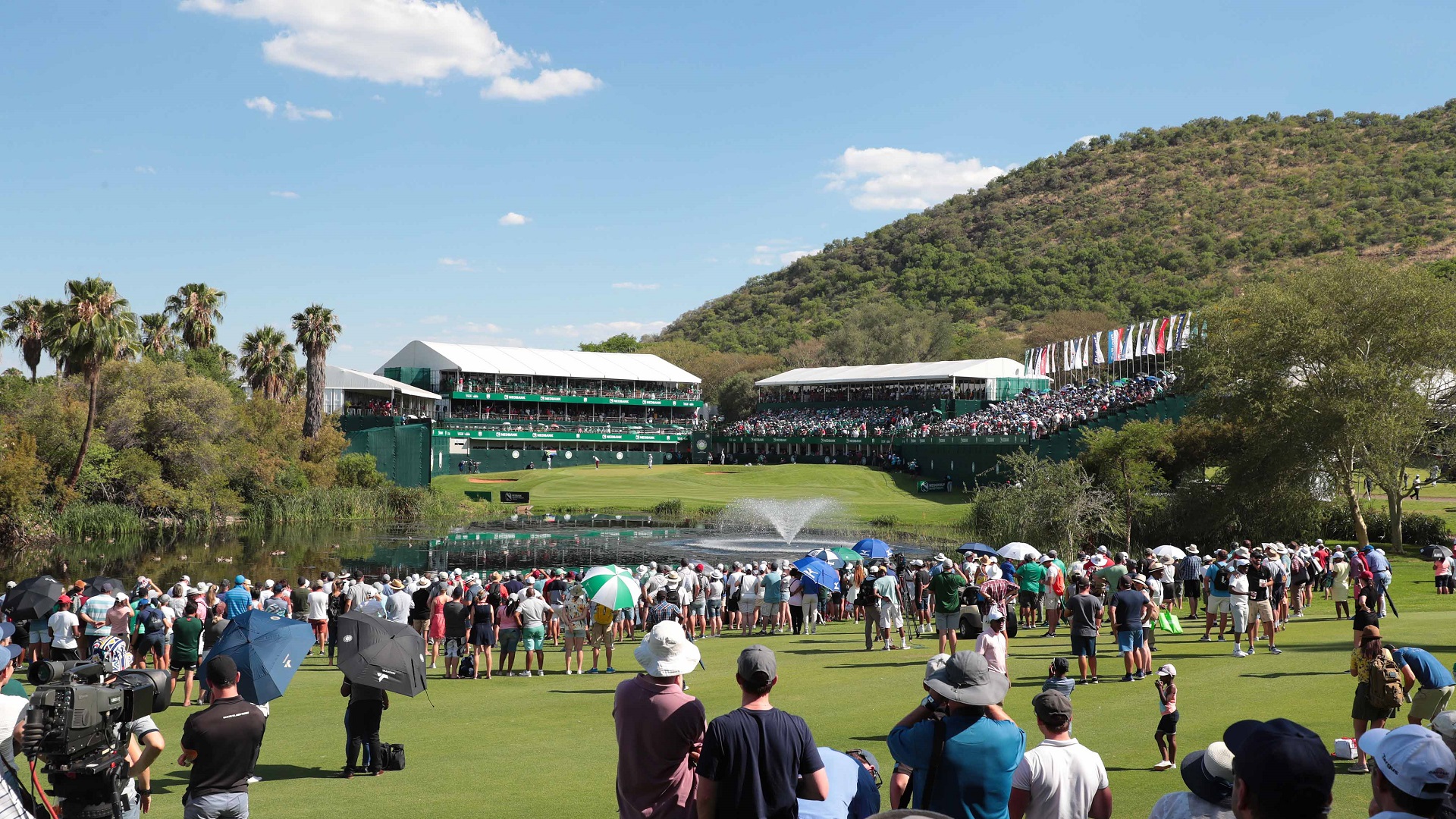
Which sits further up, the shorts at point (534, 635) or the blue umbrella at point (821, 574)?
the blue umbrella at point (821, 574)

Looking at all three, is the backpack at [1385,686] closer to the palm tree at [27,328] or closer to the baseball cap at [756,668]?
the baseball cap at [756,668]

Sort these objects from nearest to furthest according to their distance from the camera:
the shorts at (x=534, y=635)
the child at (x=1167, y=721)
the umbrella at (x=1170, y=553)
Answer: the child at (x=1167, y=721)
the shorts at (x=534, y=635)
the umbrella at (x=1170, y=553)

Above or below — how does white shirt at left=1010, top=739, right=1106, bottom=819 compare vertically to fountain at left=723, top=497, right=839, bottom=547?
below

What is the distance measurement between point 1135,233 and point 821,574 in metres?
146

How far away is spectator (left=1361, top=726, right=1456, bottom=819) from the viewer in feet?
14.0

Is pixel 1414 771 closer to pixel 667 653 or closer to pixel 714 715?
pixel 667 653

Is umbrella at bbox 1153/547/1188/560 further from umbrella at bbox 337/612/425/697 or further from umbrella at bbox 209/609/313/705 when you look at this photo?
umbrella at bbox 209/609/313/705

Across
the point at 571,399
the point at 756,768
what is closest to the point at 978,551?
the point at 756,768

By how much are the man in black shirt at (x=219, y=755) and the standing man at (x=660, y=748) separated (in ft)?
7.91

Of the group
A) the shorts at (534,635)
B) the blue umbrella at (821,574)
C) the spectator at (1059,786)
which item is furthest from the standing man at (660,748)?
the blue umbrella at (821,574)

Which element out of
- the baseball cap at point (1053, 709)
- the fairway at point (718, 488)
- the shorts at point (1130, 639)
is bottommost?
the shorts at point (1130, 639)

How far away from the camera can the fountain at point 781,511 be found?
5500 centimetres

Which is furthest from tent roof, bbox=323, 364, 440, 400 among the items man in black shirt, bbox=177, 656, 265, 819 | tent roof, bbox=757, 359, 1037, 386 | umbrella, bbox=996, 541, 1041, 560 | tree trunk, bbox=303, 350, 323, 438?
man in black shirt, bbox=177, 656, 265, 819

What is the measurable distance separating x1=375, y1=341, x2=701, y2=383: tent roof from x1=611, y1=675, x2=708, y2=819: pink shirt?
80691mm
